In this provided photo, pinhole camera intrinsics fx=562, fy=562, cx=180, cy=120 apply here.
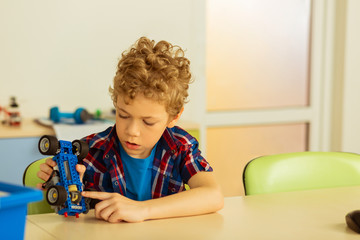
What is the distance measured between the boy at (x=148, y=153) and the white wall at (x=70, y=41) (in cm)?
Result: 135

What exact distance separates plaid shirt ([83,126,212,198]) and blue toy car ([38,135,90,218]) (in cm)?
28

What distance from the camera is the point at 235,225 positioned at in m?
1.15

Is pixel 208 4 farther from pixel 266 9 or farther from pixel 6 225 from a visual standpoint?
pixel 6 225

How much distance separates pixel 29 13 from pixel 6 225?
2.02 m

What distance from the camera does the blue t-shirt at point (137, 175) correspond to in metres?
1.44

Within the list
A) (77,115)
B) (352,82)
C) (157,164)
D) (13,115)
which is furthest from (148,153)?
(352,82)

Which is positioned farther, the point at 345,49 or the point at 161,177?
the point at 345,49

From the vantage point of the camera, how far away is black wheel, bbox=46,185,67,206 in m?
1.03

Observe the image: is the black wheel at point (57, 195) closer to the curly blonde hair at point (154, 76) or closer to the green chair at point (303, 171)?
the curly blonde hair at point (154, 76)

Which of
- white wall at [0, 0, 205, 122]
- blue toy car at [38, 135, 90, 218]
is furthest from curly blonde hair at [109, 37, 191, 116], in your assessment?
white wall at [0, 0, 205, 122]

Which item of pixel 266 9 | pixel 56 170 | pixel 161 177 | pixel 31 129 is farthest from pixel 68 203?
pixel 266 9

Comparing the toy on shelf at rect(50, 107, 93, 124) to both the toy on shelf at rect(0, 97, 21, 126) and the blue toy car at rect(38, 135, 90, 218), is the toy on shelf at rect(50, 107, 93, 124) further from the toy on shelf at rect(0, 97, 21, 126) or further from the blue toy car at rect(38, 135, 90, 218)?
the blue toy car at rect(38, 135, 90, 218)

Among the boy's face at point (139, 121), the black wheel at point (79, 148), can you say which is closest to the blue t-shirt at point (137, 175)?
the boy's face at point (139, 121)

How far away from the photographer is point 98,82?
2850 millimetres
